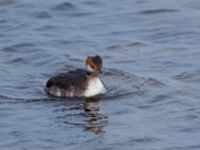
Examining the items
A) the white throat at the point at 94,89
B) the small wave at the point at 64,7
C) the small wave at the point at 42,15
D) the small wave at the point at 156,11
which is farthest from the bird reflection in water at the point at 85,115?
the small wave at the point at 64,7

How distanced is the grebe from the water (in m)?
0.23

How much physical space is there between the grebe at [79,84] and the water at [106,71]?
234 mm

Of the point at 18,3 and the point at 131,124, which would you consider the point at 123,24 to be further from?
the point at 131,124

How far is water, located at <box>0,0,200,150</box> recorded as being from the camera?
1517cm

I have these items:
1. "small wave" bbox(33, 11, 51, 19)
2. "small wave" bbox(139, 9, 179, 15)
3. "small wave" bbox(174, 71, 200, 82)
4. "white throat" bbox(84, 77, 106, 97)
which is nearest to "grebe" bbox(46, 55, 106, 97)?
"white throat" bbox(84, 77, 106, 97)

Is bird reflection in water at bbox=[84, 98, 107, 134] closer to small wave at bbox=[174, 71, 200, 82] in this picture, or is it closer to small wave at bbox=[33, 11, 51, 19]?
small wave at bbox=[174, 71, 200, 82]

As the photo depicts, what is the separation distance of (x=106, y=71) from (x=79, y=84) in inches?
63.7

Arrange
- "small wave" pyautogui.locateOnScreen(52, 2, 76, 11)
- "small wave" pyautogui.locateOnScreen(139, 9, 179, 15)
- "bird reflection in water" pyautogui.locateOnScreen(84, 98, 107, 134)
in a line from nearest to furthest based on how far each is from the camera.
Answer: "bird reflection in water" pyautogui.locateOnScreen(84, 98, 107, 134) < "small wave" pyautogui.locateOnScreen(139, 9, 179, 15) < "small wave" pyautogui.locateOnScreen(52, 2, 76, 11)

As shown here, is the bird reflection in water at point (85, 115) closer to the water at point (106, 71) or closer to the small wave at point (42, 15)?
the water at point (106, 71)

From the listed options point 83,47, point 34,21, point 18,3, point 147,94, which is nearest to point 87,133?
A: point 147,94

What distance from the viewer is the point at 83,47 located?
71.7 feet

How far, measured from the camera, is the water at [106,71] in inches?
597

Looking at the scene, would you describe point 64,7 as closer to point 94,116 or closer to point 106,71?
point 106,71

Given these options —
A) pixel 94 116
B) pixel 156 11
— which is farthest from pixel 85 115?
pixel 156 11
